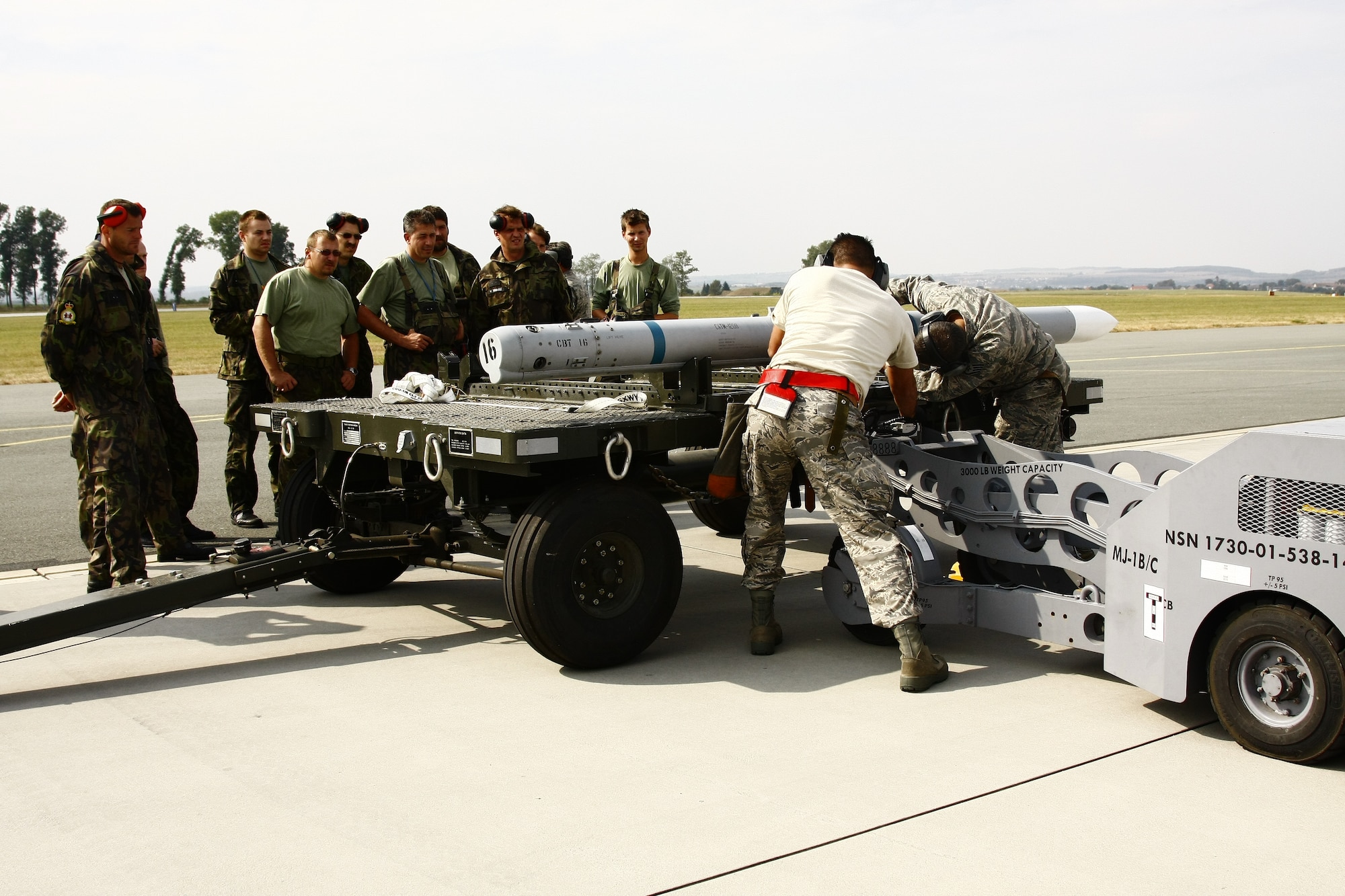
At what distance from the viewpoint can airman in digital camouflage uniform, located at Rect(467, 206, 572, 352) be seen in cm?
830

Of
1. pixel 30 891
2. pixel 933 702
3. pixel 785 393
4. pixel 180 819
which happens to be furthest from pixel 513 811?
pixel 785 393

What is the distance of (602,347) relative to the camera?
20.0 ft

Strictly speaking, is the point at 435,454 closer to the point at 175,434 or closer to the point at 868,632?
the point at 868,632

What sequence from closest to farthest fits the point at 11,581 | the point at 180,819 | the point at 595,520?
1. the point at 180,819
2. the point at 595,520
3. the point at 11,581

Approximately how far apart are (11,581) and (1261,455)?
640cm

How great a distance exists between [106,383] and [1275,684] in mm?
5561

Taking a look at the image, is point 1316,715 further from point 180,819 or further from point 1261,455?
point 180,819

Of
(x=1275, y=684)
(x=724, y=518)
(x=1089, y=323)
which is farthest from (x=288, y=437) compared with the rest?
(x=1089, y=323)

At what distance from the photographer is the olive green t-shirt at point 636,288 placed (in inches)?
362

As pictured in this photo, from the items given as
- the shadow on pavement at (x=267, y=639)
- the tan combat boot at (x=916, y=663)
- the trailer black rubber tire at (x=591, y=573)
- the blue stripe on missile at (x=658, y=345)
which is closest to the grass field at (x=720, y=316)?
the shadow on pavement at (x=267, y=639)

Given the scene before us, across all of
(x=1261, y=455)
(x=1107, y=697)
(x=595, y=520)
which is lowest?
(x=1107, y=697)

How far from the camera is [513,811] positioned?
3.64m

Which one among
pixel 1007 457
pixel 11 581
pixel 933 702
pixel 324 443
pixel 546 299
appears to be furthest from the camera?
pixel 546 299

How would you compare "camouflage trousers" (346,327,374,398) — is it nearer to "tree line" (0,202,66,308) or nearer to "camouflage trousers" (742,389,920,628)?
"camouflage trousers" (742,389,920,628)
